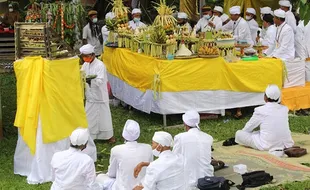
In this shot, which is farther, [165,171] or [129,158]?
[129,158]

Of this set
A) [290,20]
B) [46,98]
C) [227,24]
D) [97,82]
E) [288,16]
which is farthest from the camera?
[227,24]

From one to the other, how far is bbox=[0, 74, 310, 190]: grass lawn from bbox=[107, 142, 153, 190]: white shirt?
1425 mm

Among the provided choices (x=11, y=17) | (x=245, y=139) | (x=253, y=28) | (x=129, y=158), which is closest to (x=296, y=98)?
(x=245, y=139)

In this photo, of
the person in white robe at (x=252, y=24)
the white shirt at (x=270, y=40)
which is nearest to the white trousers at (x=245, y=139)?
the white shirt at (x=270, y=40)

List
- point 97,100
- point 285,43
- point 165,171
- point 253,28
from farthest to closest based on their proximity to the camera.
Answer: point 253,28, point 285,43, point 97,100, point 165,171

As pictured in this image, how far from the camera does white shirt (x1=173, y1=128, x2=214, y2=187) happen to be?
7090mm

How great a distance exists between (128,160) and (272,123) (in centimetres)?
293

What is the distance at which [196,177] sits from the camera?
7.21 m

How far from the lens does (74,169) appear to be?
244 inches

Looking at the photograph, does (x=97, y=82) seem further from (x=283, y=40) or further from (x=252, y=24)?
(x=252, y=24)

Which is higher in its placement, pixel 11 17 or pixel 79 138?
pixel 11 17

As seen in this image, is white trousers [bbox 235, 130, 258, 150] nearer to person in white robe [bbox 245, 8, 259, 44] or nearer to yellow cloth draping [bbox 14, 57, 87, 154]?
yellow cloth draping [bbox 14, 57, 87, 154]

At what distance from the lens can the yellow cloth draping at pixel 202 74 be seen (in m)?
10.4

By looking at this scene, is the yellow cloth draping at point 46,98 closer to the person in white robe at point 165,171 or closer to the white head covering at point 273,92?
the person in white robe at point 165,171
